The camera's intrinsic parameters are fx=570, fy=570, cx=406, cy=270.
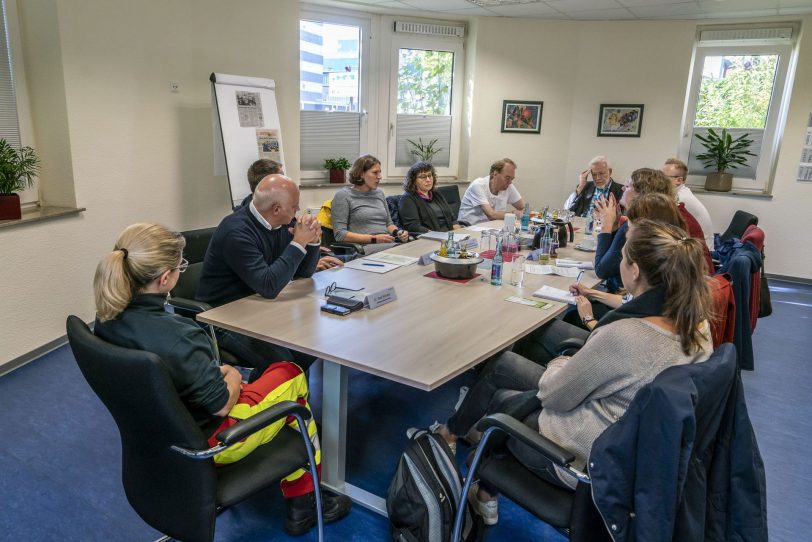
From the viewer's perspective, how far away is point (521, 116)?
261 inches

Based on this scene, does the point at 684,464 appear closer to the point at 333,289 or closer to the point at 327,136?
the point at 333,289

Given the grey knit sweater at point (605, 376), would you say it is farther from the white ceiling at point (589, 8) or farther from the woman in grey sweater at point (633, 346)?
the white ceiling at point (589, 8)

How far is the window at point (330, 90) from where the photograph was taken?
584 centimetres

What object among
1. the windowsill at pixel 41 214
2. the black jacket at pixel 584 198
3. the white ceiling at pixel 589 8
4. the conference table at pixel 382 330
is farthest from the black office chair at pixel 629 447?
the white ceiling at pixel 589 8

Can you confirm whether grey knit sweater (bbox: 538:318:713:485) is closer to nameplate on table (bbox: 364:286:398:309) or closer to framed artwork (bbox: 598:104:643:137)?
nameplate on table (bbox: 364:286:398:309)

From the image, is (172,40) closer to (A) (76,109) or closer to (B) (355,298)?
(A) (76,109)

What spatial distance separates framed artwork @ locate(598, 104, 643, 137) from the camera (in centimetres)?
641

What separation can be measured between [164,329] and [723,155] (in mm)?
6358

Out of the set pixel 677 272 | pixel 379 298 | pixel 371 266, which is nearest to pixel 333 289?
pixel 379 298

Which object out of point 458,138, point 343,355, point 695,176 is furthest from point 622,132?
point 343,355

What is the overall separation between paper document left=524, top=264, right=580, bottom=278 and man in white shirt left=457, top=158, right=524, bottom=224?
192cm

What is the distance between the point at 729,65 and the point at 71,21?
627 cm

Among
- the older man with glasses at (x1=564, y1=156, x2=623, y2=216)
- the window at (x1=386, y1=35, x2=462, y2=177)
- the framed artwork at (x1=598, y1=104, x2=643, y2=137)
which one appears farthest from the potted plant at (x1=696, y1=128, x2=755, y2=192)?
the window at (x1=386, y1=35, x2=462, y2=177)

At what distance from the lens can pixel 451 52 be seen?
6.54 m
